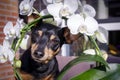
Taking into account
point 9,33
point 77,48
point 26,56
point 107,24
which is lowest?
point 77,48

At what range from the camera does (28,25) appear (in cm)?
100

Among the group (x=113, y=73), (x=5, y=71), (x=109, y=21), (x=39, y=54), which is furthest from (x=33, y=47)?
(x=109, y=21)

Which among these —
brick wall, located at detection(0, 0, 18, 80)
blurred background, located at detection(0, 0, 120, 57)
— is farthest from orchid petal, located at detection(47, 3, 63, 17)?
blurred background, located at detection(0, 0, 120, 57)

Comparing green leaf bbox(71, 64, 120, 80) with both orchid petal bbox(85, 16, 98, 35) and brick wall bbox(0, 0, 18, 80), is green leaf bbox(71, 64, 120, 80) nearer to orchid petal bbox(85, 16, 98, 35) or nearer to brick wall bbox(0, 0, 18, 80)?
orchid petal bbox(85, 16, 98, 35)

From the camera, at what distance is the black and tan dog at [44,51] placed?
100cm

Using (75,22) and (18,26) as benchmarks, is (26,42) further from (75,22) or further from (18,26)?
(75,22)

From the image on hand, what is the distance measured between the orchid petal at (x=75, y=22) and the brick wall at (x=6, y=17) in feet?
5.12

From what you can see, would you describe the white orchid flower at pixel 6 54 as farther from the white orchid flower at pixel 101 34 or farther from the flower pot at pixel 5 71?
the flower pot at pixel 5 71

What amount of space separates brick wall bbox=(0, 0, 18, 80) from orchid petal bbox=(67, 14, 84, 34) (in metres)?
1.56

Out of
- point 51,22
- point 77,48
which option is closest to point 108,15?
point 77,48

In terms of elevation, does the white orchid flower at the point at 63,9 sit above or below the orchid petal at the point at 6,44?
above

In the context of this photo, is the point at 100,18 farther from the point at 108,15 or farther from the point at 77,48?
the point at 77,48

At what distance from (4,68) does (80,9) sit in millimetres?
1647

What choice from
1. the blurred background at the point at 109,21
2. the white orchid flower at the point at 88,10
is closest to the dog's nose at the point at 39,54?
the white orchid flower at the point at 88,10
